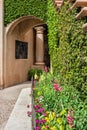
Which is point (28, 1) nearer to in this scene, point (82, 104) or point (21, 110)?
point (21, 110)

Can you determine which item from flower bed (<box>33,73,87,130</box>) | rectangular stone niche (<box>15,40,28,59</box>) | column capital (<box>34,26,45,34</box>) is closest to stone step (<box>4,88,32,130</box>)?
flower bed (<box>33,73,87,130</box>)

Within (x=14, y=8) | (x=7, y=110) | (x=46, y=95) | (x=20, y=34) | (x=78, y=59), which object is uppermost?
(x=14, y=8)

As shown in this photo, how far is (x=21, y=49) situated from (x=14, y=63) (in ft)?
4.63

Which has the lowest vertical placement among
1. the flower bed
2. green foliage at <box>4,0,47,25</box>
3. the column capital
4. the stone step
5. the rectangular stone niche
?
the stone step

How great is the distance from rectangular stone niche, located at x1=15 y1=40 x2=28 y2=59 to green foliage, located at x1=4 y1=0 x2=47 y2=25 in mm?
2079

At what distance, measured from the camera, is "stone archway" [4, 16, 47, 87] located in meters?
13.0

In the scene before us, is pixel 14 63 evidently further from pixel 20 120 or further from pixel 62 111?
pixel 62 111

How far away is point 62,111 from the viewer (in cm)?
402

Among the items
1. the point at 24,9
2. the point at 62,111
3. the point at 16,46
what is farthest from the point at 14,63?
the point at 62,111

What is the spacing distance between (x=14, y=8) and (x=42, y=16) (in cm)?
128

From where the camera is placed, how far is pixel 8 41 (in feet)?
43.2

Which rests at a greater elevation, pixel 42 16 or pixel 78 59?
pixel 42 16

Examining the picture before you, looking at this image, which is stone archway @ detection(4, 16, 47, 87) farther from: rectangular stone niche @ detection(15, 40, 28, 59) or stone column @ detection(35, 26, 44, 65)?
stone column @ detection(35, 26, 44, 65)

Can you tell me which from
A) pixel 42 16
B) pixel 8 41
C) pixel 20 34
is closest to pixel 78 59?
pixel 42 16
